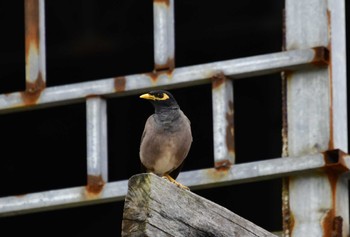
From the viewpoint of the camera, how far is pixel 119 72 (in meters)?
16.2

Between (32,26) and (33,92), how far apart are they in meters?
0.52

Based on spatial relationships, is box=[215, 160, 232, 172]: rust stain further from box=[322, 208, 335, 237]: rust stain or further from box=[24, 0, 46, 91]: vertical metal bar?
box=[24, 0, 46, 91]: vertical metal bar

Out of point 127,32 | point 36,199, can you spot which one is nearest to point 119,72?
point 127,32

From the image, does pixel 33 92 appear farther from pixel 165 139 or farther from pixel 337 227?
pixel 337 227

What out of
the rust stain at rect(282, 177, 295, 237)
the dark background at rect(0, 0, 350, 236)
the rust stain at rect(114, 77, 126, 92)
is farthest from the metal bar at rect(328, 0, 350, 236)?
the dark background at rect(0, 0, 350, 236)

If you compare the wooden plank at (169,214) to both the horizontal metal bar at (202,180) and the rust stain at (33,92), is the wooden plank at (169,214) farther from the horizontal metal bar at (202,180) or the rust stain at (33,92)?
the rust stain at (33,92)

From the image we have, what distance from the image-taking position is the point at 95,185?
9.51 meters

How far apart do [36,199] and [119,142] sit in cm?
651

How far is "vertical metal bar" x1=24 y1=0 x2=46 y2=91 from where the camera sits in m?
10.0

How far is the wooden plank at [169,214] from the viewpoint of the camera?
430 centimetres

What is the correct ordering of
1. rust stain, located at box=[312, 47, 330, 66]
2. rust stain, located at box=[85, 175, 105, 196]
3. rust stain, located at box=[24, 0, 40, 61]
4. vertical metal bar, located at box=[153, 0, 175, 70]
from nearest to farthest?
rust stain, located at box=[312, 47, 330, 66] → rust stain, located at box=[85, 175, 105, 196] → vertical metal bar, located at box=[153, 0, 175, 70] → rust stain, located at box=[24, 0, 40, 61]

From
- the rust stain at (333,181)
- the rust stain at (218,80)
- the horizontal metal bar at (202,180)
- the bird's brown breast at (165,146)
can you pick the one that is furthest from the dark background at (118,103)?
the bird's brown breast at (165,146)

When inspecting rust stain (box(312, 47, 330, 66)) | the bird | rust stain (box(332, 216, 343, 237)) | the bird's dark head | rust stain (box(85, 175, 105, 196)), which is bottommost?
rust stain (box(332, 216, 343, 237))

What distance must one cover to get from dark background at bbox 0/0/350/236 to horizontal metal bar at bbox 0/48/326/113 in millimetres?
5290
